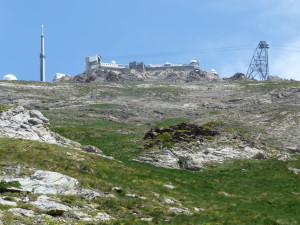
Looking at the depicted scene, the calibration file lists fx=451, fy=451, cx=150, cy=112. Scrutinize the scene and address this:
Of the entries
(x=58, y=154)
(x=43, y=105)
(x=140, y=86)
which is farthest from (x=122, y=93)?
(x=58, y=154)

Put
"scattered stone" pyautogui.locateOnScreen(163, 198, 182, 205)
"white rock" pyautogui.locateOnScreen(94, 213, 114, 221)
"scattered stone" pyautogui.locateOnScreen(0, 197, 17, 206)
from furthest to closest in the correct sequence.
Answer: "scattered stone" pyautogui.locateOnScreen(163, 198, 182, 205)
"white rock" pyautogui.locateOnScreen(94, 213, 114, 221)
"scattered stone" pyautogui.locateOnScreen(0, 197, 17, 206)

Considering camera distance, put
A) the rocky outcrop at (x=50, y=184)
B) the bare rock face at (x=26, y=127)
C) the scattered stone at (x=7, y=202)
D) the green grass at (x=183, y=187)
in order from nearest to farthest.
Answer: the scattered stone at (x=7, y=202) → the green grass at (x=183, y=187) → the rocky outcrop at (x=50, y=184) → the bare rock face at (x=26, y=127)

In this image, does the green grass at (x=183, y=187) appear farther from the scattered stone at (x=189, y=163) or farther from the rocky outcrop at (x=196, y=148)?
the rocky outcrop at (x=196, y=148)

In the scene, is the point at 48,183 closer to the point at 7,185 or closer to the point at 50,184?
the point at 50,184

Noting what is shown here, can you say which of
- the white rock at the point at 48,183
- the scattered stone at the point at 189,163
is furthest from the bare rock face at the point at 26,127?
the white rock at the point at 48,183

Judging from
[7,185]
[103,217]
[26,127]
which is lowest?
[103,217]

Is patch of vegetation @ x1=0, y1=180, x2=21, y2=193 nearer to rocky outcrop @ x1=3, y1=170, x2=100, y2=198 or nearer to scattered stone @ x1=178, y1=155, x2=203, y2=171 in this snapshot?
rocky outcrop @ x1=3, y1=170, x2=100, y2=198

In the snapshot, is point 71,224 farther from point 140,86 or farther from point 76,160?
point 140,86

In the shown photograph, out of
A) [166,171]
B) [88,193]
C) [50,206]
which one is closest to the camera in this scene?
[50,206]

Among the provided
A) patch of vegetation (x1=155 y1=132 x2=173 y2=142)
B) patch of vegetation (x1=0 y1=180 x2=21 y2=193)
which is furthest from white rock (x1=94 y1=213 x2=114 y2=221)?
patch of vegetation (x1=155 y1=132 x2=173 y2=142)

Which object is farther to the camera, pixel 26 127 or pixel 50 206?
pixel 26 127

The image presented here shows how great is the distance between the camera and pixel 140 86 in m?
158

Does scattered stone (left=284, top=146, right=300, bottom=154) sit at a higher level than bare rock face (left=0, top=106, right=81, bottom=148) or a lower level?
lower

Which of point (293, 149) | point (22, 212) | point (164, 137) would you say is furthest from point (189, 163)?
point (293, 149)
